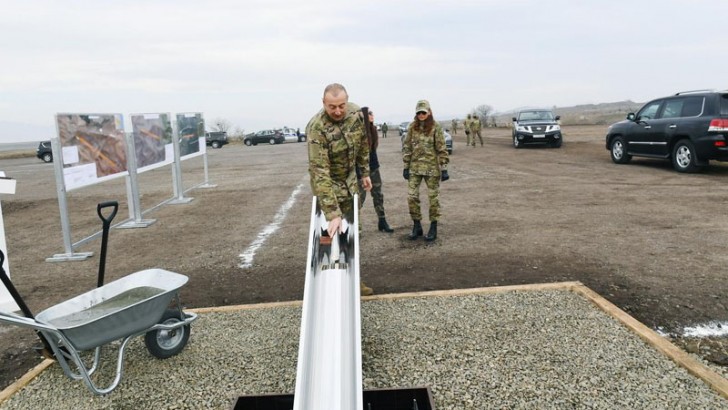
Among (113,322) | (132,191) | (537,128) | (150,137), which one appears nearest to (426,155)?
(113,322)

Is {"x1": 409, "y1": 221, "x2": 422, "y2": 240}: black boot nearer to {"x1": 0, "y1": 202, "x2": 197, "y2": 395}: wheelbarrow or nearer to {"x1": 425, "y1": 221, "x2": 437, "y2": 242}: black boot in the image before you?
{"x1": 425, "y1": 221, "x2": 437, "y2": 242}: black boot

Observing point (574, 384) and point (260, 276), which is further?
point (260, 276)

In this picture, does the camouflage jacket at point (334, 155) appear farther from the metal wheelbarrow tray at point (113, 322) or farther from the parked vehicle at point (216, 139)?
the parked vehicle at point (216, 139)

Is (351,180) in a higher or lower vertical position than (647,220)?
higher

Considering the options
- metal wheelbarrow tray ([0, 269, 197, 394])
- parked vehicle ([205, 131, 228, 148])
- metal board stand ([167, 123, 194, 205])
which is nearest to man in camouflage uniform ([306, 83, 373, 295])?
metal wheelbarrow tray ([0, 269, 197, 394])

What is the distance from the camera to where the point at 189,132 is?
13516mm

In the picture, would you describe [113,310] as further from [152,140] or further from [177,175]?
[177,175]

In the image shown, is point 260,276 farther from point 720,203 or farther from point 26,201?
point 26,201

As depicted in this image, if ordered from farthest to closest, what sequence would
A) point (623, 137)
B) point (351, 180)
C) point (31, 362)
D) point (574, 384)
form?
point (623, 137), point (351, 180), point (31, 362), point (574, 384)

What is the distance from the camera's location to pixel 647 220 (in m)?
7.89

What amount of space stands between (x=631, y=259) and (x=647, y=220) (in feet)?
7.60

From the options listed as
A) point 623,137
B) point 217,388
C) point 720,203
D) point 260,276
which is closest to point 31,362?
point 217,388

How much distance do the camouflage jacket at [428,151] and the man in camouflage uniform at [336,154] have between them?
2144mm

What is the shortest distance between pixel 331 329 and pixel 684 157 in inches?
488
